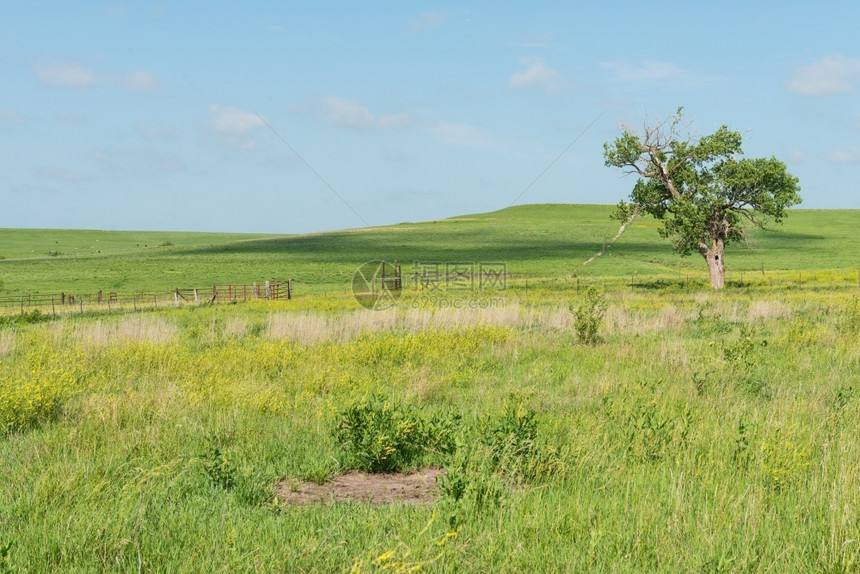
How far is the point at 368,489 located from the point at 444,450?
971mm

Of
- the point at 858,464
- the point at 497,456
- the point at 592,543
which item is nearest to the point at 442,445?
the point at 497,456

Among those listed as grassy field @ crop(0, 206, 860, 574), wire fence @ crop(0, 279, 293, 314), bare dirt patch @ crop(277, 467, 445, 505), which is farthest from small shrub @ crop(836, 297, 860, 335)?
wire fence @ crop(0, 279, 293, 314)

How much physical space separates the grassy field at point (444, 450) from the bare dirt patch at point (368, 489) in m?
0.11

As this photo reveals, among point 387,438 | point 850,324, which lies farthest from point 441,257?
point 387,438

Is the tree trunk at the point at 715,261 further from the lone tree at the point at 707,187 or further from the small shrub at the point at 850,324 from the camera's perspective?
the small shrub at the point at 850,324

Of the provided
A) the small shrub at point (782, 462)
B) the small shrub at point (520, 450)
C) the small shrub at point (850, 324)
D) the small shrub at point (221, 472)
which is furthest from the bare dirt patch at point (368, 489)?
the small shrub at point (850, 324)

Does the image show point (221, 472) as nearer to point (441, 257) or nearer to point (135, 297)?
point (135, 297)

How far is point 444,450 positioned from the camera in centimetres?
671

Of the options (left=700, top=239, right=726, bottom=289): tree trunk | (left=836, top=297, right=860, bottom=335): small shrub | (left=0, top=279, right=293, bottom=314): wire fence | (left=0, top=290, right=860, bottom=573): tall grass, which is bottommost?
(left=0, top=279, right=293, bottom=314): wire fence

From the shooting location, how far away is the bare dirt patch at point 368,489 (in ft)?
18.6

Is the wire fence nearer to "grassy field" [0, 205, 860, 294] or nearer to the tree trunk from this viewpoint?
"grassy field" [0, 205, 860, 294]

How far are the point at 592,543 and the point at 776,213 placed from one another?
3491 cm

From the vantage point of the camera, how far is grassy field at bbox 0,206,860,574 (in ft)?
14.3

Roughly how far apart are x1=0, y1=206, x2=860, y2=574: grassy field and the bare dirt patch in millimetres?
111
